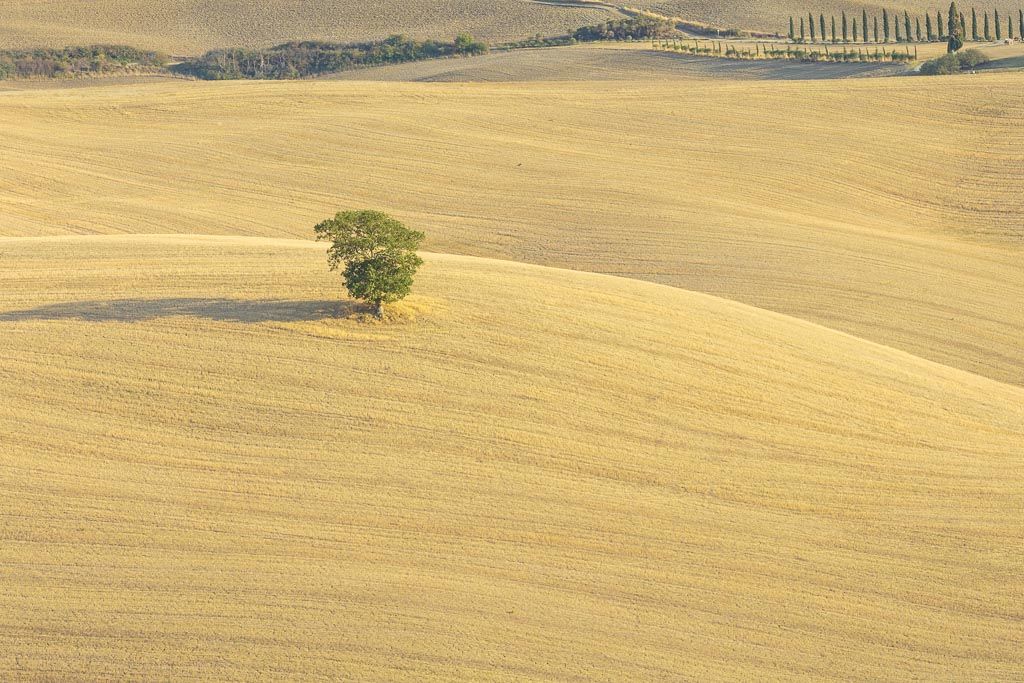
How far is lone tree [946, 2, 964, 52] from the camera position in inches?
3460

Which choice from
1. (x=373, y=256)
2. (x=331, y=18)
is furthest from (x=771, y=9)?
(x=373, y=256)

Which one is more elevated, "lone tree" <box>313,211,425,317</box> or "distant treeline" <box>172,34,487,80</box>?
"distant treeline" <box>172,34,487,80</box>

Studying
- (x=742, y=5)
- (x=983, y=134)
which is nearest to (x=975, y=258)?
(x=983, y=134)

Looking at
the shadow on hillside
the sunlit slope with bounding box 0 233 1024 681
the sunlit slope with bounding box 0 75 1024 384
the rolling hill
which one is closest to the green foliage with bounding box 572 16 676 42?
the rolling hill

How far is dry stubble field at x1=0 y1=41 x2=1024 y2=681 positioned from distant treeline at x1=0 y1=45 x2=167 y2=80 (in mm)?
59154

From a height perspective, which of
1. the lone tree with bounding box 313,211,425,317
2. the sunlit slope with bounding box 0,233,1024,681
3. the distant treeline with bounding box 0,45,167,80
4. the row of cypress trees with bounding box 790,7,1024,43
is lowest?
the sunlit slope with bounding box 0,233,1024,681

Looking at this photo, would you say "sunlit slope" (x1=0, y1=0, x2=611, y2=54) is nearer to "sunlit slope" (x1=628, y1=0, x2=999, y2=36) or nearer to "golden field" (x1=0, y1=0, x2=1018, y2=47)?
"golden field" (x1=0, y1=0, x2=1018, y2=47)

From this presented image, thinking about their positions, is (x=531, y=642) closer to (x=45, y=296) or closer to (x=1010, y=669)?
(x=1010, y=669)

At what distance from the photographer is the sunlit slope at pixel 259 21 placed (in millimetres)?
121562

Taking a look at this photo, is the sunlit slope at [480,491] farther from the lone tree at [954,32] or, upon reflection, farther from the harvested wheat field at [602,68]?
the lone tree at [954,32]

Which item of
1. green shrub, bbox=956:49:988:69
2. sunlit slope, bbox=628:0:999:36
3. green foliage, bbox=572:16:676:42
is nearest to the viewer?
green shrub, bbox=956:49:988:69

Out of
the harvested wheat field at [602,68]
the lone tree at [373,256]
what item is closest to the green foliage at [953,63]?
the harvested wheat field at [602,68]

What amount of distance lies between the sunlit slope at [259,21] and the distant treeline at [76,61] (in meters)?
5.56

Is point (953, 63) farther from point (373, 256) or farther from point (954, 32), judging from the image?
point (373, 256)
